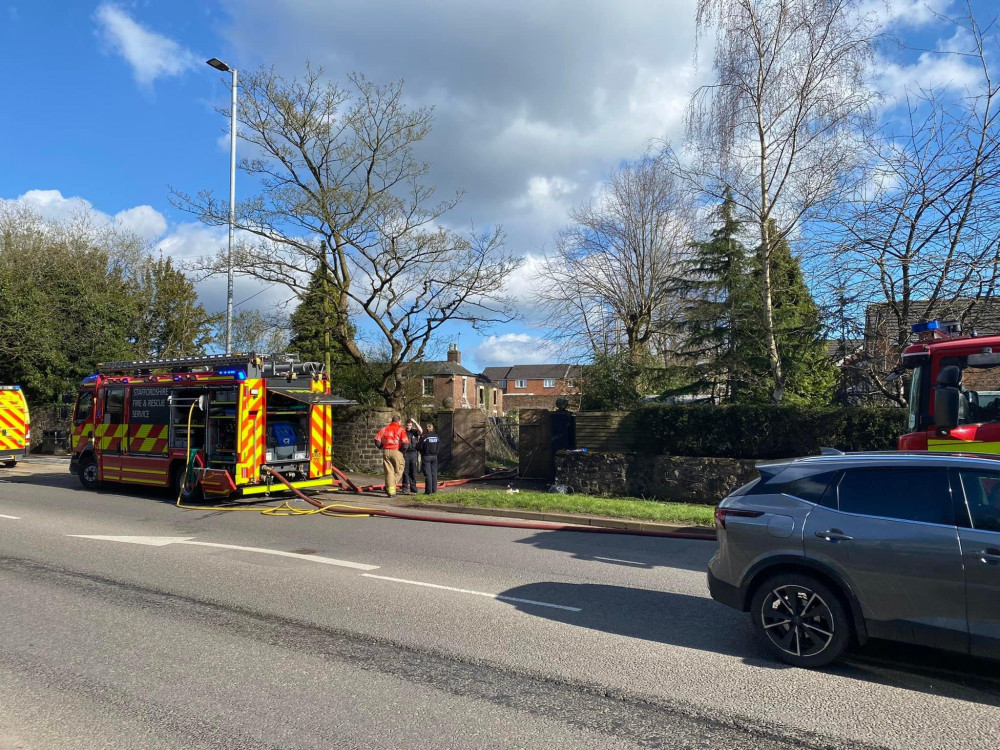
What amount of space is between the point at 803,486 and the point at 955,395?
2.94m

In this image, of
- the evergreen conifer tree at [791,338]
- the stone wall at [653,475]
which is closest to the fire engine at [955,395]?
the stone wall at [653,475]

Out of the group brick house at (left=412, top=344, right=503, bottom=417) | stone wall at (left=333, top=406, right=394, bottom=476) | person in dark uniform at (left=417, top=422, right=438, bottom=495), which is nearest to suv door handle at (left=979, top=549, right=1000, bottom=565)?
person in dark uniform at (left=417, top=422, right=438, bottom=495)

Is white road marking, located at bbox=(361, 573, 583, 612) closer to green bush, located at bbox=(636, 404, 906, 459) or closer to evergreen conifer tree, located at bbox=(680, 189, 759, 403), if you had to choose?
green bush, located at bbox=(636, 404, 906, 459)

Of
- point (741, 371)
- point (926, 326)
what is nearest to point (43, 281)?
point (741, 371)

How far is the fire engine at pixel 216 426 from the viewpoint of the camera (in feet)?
45.3

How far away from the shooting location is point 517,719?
14.2 ft

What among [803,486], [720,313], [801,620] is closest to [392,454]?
[720,313]

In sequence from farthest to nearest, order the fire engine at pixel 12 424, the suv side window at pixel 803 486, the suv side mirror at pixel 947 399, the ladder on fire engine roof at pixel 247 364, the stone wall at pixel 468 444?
the fire engine at pixel 12 424
the stone wall at pixel 468 444
the ladder on fire engine roof at pixel 247 364
the suv side mirror at pixel 947 399
the suv side window at pixel 803 486

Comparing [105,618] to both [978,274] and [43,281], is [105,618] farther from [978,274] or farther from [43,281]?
[43,281]

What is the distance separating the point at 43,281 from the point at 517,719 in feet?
104

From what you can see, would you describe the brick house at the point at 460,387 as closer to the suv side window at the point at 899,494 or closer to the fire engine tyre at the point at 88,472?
the fire engine tyre at the point at 88,472

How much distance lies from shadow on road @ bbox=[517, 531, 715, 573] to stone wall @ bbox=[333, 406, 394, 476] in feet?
30.3

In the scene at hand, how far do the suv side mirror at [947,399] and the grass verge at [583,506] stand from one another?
4252 mm

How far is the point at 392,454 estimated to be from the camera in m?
15.5
